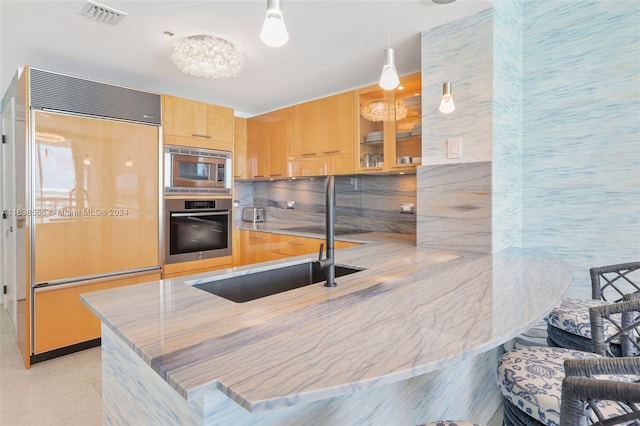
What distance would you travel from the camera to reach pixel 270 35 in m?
1.02

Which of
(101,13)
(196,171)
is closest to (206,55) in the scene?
(101,13)

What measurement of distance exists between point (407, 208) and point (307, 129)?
50.2 inches

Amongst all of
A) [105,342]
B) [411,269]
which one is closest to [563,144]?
[411,269]

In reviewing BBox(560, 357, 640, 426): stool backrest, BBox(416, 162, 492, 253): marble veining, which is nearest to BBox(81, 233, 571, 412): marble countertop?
BBox(560, 357, 640, 426): stool backrest

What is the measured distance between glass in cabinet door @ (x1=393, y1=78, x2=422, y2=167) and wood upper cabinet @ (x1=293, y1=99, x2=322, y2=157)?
2.84 ft

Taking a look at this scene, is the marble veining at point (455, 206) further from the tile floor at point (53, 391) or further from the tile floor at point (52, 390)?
the tile floor at point (52, 390)

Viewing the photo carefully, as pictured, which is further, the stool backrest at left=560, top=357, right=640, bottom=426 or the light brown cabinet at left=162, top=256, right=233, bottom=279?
the light brown cabinet at left=162, top=256, right=233, bottom=279

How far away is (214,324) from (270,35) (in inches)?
33.7

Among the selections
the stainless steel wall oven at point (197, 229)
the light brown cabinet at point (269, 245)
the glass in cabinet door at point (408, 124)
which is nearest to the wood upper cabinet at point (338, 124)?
the glass in cabinet door at point (408, 124)

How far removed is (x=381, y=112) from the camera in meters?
2.82

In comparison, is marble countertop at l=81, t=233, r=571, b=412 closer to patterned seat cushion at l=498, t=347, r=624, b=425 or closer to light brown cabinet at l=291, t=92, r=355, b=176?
patterned seat cushion at l=498, t=347, r=624, b=425

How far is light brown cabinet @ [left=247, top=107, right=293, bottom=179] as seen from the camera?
365cm

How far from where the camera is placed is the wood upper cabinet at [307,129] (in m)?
3.31

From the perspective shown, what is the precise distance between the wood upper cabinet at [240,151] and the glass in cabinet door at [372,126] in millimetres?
1725
